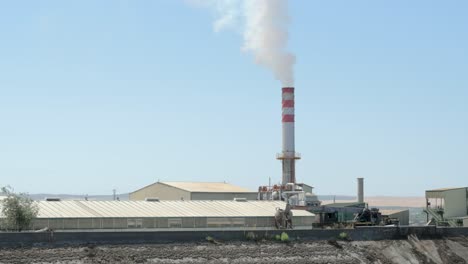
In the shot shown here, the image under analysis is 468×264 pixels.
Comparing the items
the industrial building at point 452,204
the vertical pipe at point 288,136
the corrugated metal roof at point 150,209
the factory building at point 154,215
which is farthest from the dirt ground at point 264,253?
the vertical pipe at point 288,136

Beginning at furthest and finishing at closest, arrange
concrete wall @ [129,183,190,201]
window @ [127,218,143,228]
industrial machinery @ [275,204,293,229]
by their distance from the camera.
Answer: concrete wall @ [129,183,190,201]
industrial machinery @ [275,204,293,229]
window @ [127,218,143,228]

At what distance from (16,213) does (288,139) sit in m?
41.7

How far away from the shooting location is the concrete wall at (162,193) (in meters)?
75.5

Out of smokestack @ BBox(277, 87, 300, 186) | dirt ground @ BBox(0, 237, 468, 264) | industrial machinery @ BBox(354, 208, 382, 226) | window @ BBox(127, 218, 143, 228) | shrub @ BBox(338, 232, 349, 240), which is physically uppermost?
smokestack @ BBox(277, 87, 300, 186)

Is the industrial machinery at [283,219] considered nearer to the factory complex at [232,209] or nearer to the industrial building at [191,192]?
the factory complex at [232,209]

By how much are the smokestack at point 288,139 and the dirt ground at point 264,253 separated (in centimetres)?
2902

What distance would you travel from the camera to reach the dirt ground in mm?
35844

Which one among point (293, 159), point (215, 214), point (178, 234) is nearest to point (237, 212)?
point (215, 214)

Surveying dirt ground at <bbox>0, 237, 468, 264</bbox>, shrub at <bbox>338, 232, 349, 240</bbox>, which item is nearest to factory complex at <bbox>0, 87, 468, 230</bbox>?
shrub at <bbox>338, 232, 349, 240</bbox>

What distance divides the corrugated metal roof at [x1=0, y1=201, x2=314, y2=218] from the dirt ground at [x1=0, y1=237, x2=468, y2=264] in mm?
8772

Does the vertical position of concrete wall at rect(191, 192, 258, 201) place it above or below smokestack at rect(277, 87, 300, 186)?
below

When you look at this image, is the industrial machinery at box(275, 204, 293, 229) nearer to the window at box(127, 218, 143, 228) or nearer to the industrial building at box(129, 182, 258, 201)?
the window at box(127, 218, 143, 228)

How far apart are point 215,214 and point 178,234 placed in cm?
1153

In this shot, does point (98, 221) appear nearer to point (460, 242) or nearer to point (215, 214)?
point (215, 214)
